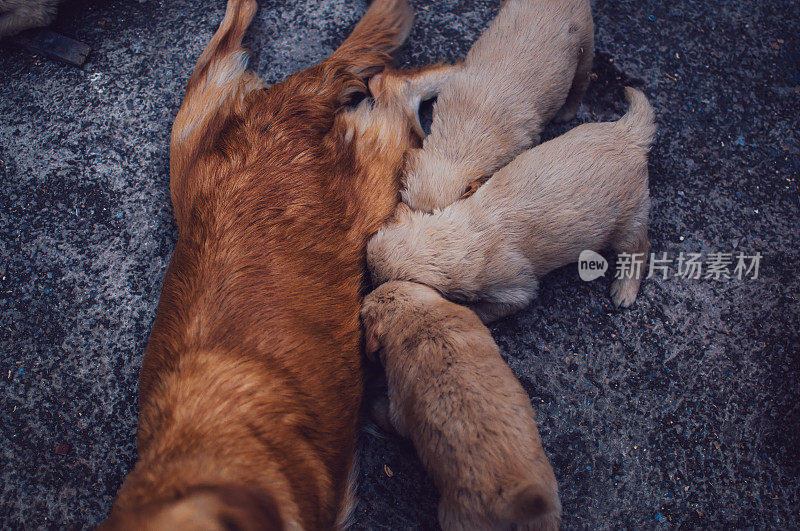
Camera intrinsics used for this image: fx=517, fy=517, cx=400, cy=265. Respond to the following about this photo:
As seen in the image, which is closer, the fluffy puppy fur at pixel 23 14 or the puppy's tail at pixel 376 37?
the puppy's tail at pixel 376 37

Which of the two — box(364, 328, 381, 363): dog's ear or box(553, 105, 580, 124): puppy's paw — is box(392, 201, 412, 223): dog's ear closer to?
box(364, 328, 381, 363): dog's ear

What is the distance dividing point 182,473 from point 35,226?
1.71 meters

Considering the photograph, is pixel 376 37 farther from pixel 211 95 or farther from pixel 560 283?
pixel 560 283

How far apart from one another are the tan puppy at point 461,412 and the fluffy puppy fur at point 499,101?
0.58 m

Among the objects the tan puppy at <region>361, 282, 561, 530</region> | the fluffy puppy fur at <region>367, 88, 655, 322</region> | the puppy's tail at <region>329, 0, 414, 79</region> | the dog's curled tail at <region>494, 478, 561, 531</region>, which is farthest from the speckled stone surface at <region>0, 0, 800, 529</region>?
the dog's curled tail at <region>494, 478, 561, 531</region>

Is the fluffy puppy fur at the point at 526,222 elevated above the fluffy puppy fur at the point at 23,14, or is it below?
below

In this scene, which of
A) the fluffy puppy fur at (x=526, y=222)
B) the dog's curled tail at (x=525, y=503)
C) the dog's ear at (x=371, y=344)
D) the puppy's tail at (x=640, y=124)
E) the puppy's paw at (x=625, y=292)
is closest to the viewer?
the dog's curled tail at (x=525, y=503)

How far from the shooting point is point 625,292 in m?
2.33

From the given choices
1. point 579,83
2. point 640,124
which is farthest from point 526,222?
point 579,83

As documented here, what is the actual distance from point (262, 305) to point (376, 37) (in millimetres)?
1505

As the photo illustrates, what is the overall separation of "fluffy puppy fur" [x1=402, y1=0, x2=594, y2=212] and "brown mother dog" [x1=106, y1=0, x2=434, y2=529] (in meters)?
0.18

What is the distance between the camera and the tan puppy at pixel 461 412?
5.16ft

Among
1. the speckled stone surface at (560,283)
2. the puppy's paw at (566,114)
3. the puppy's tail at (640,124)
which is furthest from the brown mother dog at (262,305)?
the puppy's tail at (640,124)

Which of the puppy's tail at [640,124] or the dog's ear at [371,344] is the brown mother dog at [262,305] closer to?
the dog's ear at [371,344]
